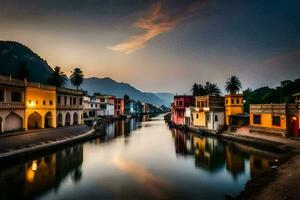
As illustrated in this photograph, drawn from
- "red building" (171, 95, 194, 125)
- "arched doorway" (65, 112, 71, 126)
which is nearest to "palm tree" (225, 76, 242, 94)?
"red building" (171, 95, 194, 125)

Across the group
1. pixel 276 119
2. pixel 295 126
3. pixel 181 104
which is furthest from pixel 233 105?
pixel 181 104

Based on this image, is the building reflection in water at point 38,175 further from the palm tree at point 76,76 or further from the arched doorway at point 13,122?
the palm tree at point 76,76

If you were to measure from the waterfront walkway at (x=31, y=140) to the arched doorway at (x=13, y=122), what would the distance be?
2.92 meters

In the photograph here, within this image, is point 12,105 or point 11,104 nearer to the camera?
point 11,104

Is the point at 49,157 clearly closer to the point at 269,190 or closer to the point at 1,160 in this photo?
the point at 1,160

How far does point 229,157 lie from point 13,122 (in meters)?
35.9

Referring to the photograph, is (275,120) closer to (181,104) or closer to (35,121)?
(181,104)

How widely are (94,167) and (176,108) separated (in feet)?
183

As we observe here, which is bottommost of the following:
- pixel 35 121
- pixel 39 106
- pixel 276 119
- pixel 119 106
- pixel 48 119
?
pixel 35 121

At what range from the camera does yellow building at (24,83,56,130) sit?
137 ft

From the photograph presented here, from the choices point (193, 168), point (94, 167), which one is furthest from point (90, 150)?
point (193, 168)

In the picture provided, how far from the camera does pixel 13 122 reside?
38.5 metres

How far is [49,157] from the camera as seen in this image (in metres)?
31.5

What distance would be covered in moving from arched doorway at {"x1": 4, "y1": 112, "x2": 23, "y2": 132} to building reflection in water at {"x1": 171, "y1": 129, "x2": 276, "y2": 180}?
2817 cm
